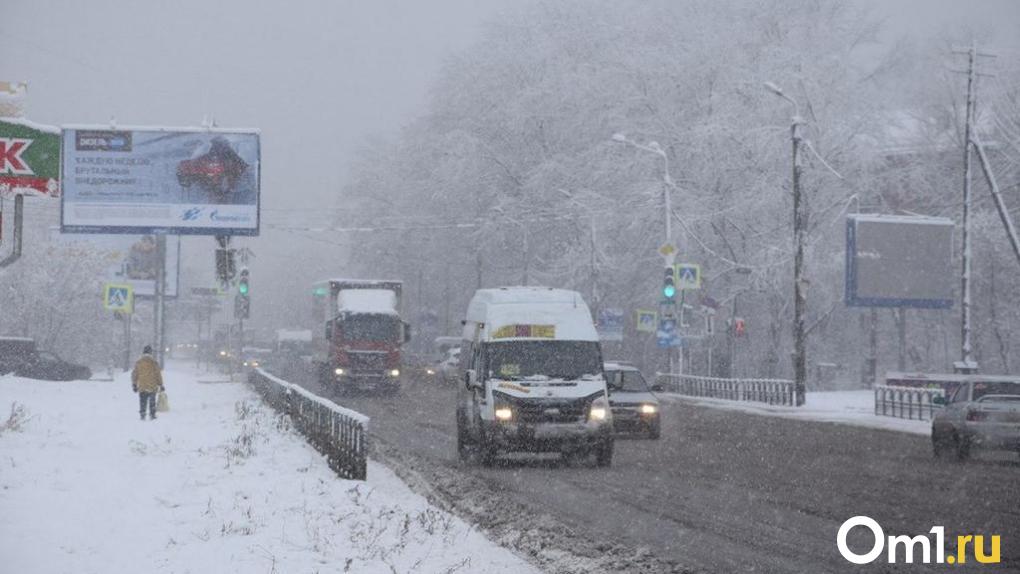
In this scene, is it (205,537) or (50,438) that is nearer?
(205,537)

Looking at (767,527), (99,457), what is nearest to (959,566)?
(767,527)

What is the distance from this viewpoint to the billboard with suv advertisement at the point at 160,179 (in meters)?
44.1

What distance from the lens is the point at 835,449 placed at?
24.4 metres

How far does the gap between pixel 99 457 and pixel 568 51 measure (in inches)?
2034

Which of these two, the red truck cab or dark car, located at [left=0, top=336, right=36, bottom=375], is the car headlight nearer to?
the red truck cab

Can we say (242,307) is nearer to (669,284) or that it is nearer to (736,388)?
(669,284)

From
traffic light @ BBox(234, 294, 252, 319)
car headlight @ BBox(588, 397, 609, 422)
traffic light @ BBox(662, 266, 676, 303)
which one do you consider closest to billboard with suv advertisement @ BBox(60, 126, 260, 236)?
traffic light @ BBox(234, 294, 252, 319)

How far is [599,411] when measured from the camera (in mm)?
20062

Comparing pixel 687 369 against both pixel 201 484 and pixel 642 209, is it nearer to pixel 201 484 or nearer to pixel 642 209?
pixel 642 209

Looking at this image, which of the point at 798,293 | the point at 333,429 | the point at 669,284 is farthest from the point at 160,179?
the point at 333,429

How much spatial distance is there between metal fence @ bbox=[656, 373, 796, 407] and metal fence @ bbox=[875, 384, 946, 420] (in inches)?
194

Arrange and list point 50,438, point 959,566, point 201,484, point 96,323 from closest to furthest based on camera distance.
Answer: point 959,566, point 201,484, point 50,438, point 96,323

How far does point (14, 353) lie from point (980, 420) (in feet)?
137

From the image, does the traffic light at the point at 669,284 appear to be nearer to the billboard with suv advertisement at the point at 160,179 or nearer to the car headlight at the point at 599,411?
the billboard with suv advertisement at the point at 160,179
